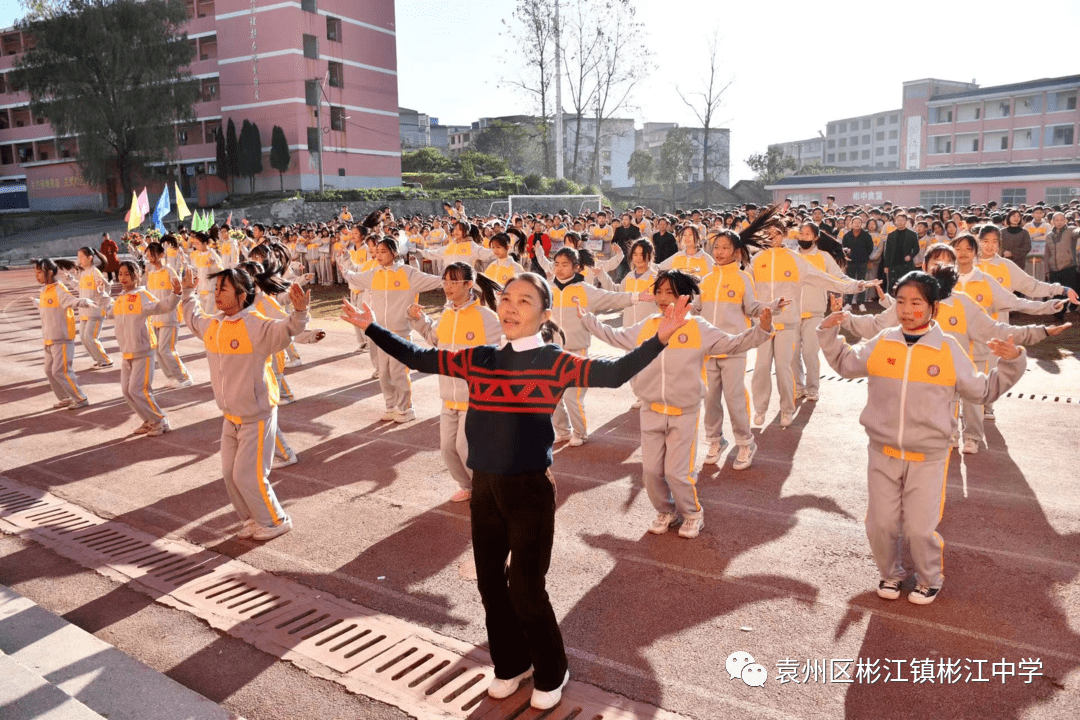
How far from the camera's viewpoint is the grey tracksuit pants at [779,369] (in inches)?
352

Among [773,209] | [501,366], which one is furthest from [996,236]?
[501,366]

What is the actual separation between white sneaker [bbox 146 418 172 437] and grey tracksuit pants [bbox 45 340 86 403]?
221cm

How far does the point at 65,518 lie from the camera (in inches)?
274

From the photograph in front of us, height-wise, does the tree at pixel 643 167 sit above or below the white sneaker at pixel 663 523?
above

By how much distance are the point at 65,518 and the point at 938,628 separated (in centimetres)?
657

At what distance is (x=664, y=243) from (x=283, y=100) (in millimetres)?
40009

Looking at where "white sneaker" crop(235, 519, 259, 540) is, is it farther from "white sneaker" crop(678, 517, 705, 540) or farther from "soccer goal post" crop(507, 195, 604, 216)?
"soccer goal post" crop(507, 195, 604, 216)

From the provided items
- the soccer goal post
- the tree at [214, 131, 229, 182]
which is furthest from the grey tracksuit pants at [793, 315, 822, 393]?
the tree at [214, 131, 229, 182]

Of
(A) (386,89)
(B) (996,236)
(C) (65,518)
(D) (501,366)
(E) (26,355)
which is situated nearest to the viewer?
(D) (501,366)

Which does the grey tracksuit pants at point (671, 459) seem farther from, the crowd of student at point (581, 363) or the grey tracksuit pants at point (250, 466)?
the grey tracksuit pants at point (250, 466)

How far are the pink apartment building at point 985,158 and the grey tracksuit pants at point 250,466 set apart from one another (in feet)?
129

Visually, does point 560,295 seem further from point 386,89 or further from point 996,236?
point 386,89

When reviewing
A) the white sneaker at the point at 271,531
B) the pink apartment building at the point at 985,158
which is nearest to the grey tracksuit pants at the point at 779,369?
the white sneaker at the point at 271,531

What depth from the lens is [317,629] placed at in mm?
4961
